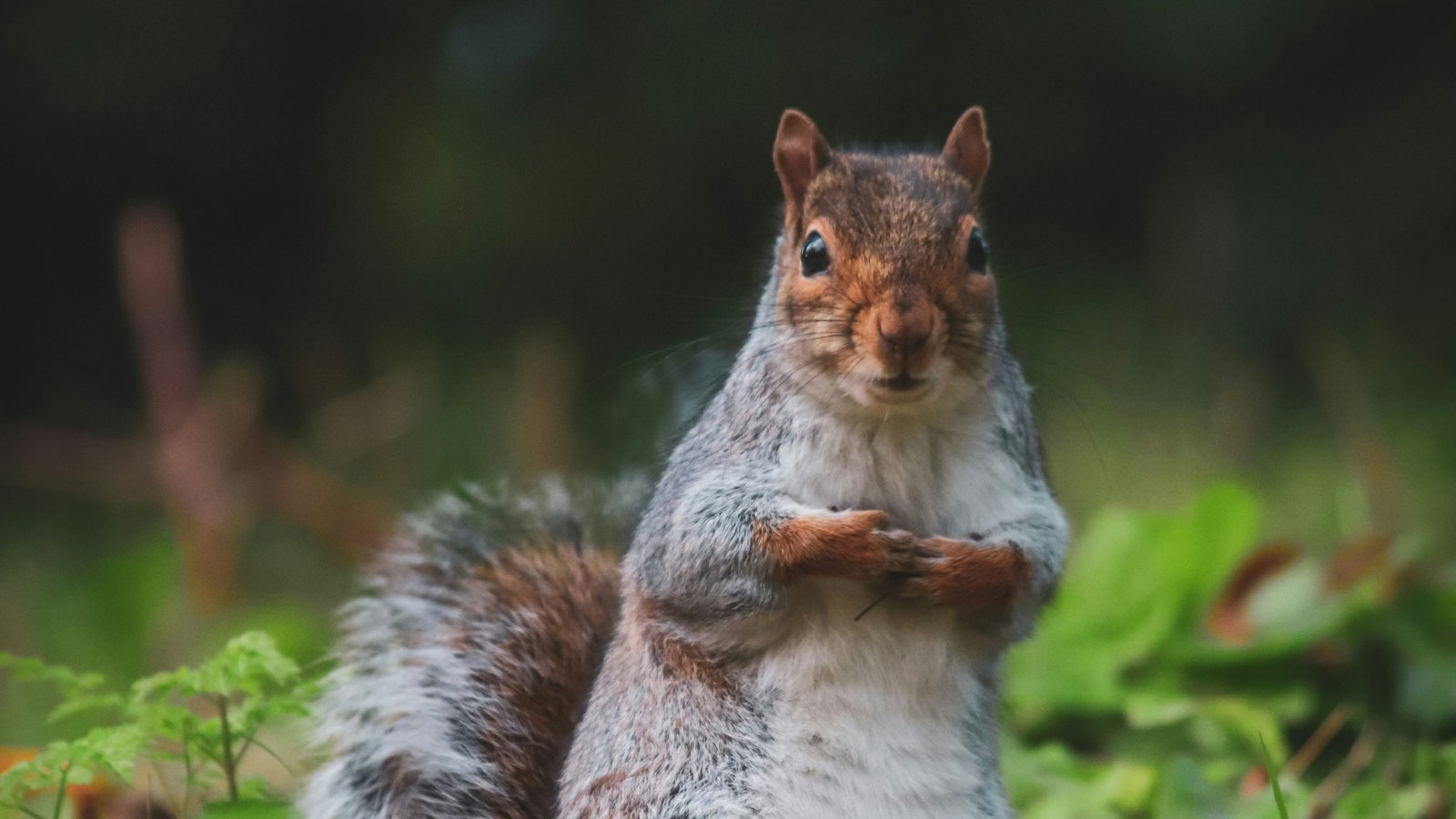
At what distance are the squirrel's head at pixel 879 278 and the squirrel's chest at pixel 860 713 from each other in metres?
0.17

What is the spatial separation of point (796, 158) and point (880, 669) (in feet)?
1.38

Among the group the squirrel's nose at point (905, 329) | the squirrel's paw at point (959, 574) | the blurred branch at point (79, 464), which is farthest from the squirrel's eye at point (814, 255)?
the blurred branch at point (79, 464)

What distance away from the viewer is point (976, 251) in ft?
3.80

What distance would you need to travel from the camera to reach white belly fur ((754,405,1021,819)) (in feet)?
3.55


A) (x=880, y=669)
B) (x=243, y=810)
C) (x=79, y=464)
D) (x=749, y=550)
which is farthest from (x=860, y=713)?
(x=79, y=464)

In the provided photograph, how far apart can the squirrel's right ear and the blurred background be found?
1.72m

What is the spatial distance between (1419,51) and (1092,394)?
4.23ft

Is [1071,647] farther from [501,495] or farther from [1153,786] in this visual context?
[501,495]

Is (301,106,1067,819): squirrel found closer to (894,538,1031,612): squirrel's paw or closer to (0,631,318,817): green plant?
(894,538,1031,612): squirrel's paw

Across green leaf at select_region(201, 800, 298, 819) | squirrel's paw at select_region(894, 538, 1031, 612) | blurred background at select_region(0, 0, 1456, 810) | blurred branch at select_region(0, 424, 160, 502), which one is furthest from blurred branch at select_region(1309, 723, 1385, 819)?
blurred branch at select_region(0, 424, 160, 502)

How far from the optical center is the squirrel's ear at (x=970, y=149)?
124cm

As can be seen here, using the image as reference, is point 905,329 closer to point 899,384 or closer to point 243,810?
point 899,384

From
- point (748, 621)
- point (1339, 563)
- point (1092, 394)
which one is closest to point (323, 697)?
point (748, 621)

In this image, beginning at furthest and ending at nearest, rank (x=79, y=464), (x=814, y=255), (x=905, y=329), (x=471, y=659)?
(x=79, y=464), (x=471, y=659), (x=814, y=255), (x=905, y=329)
